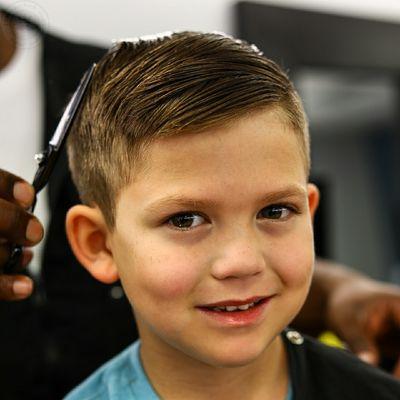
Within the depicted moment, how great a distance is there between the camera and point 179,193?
0.67 metres

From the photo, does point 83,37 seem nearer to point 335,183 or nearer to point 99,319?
point 99,319

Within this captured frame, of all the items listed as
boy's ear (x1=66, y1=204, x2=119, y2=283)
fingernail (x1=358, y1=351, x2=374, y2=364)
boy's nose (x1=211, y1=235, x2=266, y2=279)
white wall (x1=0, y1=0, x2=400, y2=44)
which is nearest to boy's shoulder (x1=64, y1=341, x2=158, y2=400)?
boy's ear (x1=66, y1=204, x2=119, y2=283)

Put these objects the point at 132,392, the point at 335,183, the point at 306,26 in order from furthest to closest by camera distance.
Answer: the point at 335,183 < the point at 306,26 < the point at 132,392

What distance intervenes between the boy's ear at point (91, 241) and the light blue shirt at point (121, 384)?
11 cm

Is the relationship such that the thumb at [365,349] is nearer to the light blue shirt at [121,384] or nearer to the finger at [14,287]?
the light blue shirt at [121,384]

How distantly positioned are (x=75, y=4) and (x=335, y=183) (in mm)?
5145

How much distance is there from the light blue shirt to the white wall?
1044 millimetres

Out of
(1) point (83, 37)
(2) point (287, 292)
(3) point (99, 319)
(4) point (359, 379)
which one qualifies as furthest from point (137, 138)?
(1) point (83, 37)

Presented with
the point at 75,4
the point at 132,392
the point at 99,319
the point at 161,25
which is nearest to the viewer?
Result: the point at 132,392

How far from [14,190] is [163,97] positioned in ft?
0.70

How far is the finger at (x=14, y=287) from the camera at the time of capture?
2.61 ft

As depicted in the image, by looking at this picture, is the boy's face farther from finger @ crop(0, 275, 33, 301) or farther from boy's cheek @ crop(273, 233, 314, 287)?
finger @ crop(0, 275, 33, 301)

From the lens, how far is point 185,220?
69cm

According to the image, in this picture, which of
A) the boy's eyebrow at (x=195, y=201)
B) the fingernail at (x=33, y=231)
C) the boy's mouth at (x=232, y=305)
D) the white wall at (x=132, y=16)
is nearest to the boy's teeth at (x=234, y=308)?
the boy's mouth at (x=232, y=305)
